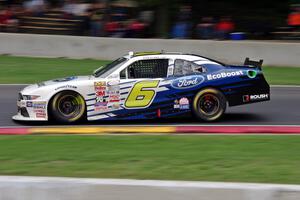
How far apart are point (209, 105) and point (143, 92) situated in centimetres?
134

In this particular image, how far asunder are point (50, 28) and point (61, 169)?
2023 cm

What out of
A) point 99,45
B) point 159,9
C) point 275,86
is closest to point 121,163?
point 275,86

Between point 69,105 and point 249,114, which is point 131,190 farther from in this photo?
point 249,114

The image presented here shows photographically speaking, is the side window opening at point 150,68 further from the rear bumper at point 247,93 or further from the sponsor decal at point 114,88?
the rear bumper at point 247,93

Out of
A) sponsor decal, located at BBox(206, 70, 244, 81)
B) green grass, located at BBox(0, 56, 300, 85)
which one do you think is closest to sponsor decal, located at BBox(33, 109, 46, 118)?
sponsor decal, located at BBox(206, 70, 244, 81)

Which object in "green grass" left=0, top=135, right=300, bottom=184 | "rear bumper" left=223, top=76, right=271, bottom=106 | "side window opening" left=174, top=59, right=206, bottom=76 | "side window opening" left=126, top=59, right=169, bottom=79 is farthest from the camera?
"rear bumper" left=223, top=76, right=271, bottom=106

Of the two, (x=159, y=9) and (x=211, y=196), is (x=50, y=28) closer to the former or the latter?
(x=159, y=9)

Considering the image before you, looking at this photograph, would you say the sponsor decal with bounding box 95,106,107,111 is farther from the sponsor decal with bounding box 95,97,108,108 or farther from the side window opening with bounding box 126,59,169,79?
the side window opening with bounding box 126,59,169,79

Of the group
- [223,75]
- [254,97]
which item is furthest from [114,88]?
[254,97]

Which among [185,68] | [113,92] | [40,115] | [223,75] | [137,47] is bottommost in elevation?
[40,115]

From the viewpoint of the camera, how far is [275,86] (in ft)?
56.9

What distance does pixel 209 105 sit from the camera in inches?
453

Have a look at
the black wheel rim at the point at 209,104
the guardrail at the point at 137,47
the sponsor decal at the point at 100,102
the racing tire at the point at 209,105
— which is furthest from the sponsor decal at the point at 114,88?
the guardrail at the point at 137,47

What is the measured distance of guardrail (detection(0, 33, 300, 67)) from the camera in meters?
22.0
